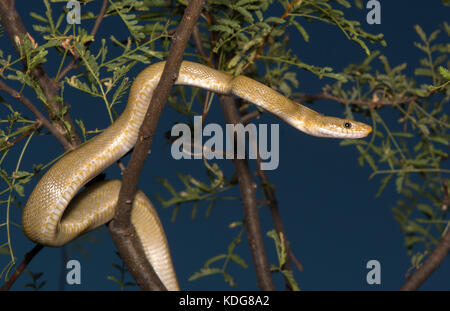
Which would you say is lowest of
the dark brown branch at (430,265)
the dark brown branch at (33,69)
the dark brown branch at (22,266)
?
the dark brown branch at (430,265)

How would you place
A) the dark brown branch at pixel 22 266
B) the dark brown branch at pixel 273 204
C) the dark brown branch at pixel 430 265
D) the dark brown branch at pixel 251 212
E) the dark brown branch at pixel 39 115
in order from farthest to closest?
the dark brown branch at pixel 273 204, the dark brown branch at pixel 251 212, the dark brown branch at pixel 430 265, the dark brown branch at pixel 22 266, the dark brown branch at pixel 39 115

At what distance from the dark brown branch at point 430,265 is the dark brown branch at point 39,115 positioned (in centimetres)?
140

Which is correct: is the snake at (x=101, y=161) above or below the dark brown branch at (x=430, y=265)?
above

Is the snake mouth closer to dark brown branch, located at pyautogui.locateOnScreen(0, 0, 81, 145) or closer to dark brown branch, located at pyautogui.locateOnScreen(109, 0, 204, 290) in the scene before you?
dark brown branch, located at pyautogui.locateOnScreen(109, 0, 204, 290)

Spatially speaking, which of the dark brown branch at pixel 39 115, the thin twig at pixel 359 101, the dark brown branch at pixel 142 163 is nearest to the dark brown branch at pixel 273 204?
the thin twig at pixel 359 101

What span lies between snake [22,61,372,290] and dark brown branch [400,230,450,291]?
A: 660mm

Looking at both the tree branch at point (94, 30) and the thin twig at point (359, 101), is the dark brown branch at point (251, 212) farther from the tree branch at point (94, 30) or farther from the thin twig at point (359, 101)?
the tree branch at point (94, 30)

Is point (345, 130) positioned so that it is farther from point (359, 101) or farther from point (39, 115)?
point (39, 115)

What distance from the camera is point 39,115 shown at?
1688mm

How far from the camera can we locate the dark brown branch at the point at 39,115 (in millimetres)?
1636

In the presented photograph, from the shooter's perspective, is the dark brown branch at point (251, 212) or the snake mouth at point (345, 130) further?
the dark brown branch at point (251, 212)

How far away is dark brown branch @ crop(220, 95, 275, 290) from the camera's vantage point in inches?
89.4
